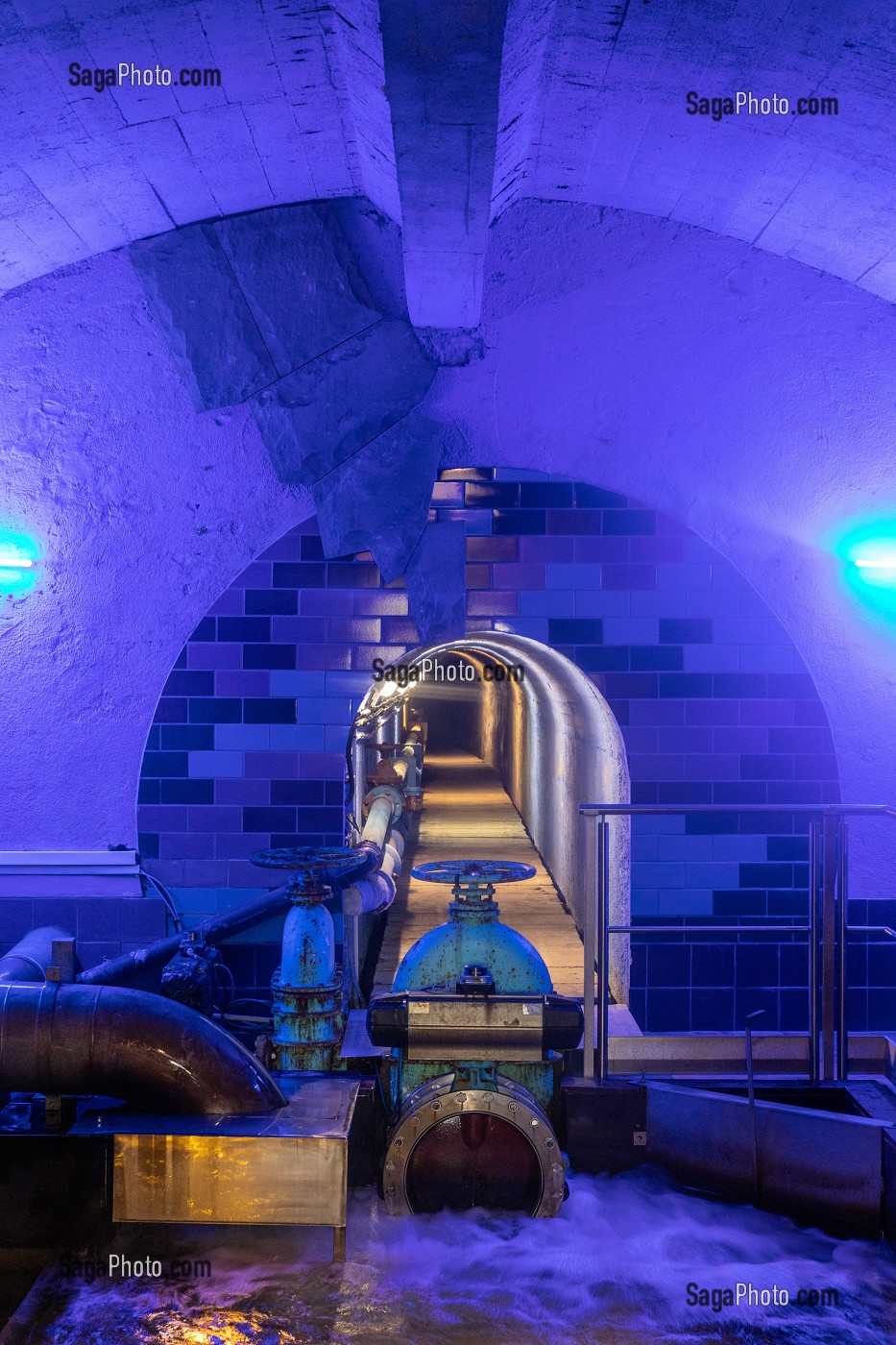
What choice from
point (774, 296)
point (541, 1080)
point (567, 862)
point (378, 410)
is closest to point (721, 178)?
point (774, 296)

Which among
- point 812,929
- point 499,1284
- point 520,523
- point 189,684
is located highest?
point 520,523

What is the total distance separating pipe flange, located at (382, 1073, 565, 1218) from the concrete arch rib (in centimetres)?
88

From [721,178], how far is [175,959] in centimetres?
419

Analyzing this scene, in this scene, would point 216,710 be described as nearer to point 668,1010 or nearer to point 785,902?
point 668,1010

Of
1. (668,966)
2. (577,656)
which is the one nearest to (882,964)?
(668,966)

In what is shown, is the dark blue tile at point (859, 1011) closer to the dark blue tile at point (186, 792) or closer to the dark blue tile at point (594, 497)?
the dark blue tile at point (594, 497)

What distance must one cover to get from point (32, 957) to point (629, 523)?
11.1 ft

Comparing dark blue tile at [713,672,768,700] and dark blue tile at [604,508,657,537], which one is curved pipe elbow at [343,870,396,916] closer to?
dark blue tile at [713,672,768,700]

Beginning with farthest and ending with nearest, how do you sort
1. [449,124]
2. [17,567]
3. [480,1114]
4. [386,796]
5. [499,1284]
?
[386,796]
[17,567]
[480,1114]
[499,1284]
[449,124]

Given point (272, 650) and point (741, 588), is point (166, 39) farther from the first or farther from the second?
point (741, 588)

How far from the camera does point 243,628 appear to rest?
5.33 meters

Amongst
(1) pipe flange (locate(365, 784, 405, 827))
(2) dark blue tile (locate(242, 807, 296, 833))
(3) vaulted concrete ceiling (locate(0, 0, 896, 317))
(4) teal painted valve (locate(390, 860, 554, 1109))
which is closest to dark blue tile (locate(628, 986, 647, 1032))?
(4) teal painted valve (locate(390, 860, 554, 1109))

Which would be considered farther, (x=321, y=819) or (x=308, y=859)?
(x=321, y=819)

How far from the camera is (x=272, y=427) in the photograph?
5.21 m
